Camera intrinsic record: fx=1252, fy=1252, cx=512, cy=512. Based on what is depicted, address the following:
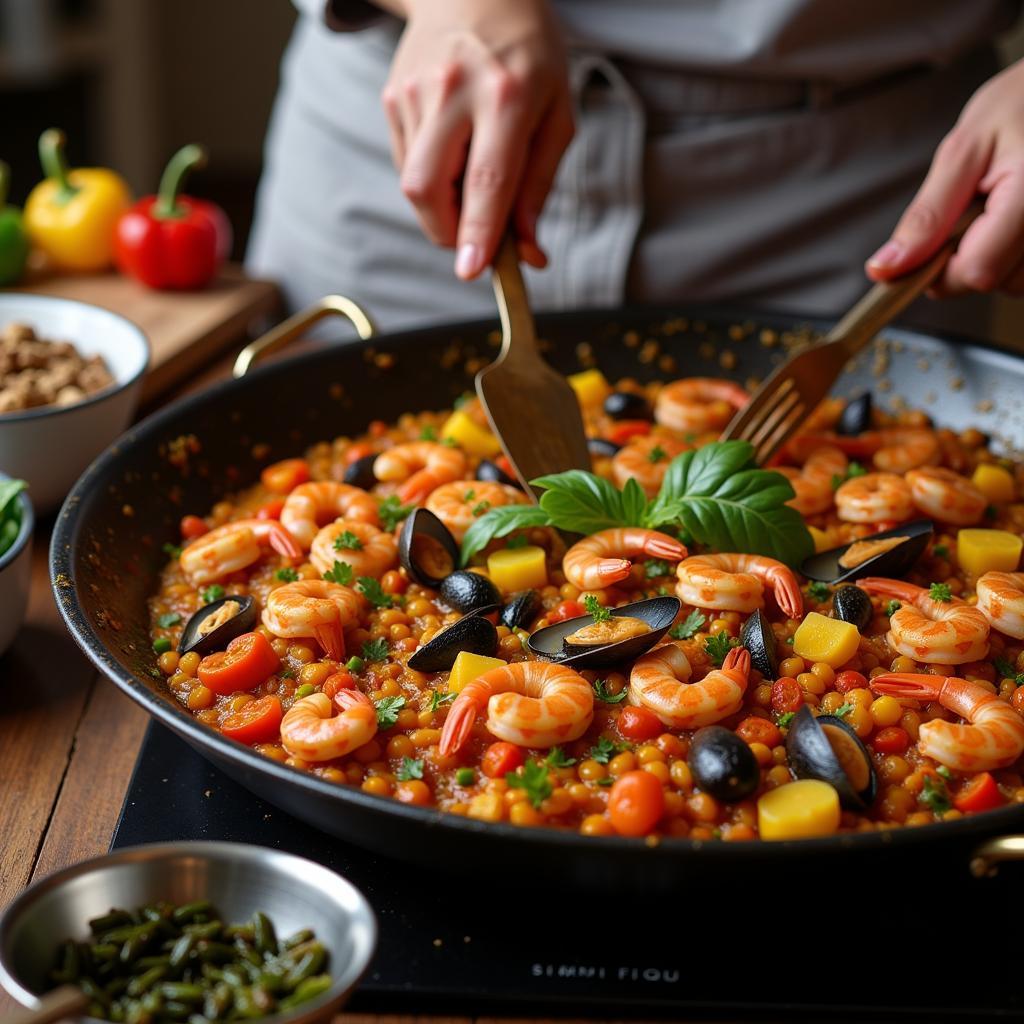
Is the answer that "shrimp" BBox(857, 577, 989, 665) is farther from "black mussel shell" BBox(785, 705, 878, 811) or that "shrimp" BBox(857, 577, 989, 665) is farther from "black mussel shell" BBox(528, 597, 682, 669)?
"black mussel shell" BBox(528, 597, 682, 669)

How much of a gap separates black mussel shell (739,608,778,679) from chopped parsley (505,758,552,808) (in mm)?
488

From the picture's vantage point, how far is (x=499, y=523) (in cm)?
251

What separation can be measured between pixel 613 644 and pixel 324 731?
0.51 m

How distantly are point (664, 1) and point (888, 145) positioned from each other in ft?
2.75

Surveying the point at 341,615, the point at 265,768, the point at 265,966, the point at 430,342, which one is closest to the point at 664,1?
the point at 430,342

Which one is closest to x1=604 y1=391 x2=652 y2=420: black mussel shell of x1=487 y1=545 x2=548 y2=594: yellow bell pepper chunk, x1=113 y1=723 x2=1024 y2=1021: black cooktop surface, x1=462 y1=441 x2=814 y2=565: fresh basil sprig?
x1=462 y1=441 x2=814 y2=565: fresh basil sprig

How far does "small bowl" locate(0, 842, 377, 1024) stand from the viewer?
160cm

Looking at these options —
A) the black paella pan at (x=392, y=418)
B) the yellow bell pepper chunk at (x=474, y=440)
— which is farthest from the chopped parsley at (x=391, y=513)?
the black paella pan at (x=392, y=418)

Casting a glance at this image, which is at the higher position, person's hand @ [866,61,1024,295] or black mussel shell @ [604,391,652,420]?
person's hand @ [866,61,1024,295]

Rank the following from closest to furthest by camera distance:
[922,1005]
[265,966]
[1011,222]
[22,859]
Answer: [265,966] → [922,1005] → [22,859] → [1011,222]

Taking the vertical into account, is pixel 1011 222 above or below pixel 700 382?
above

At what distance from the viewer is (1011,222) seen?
280 cm

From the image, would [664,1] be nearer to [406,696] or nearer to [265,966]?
[406,696]

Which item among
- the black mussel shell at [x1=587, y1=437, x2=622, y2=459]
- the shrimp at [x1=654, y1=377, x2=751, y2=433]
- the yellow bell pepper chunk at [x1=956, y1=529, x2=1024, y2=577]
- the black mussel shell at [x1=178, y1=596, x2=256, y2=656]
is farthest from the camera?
the shrimp at [x1=654, y1=377, x2=751, y2=433]
